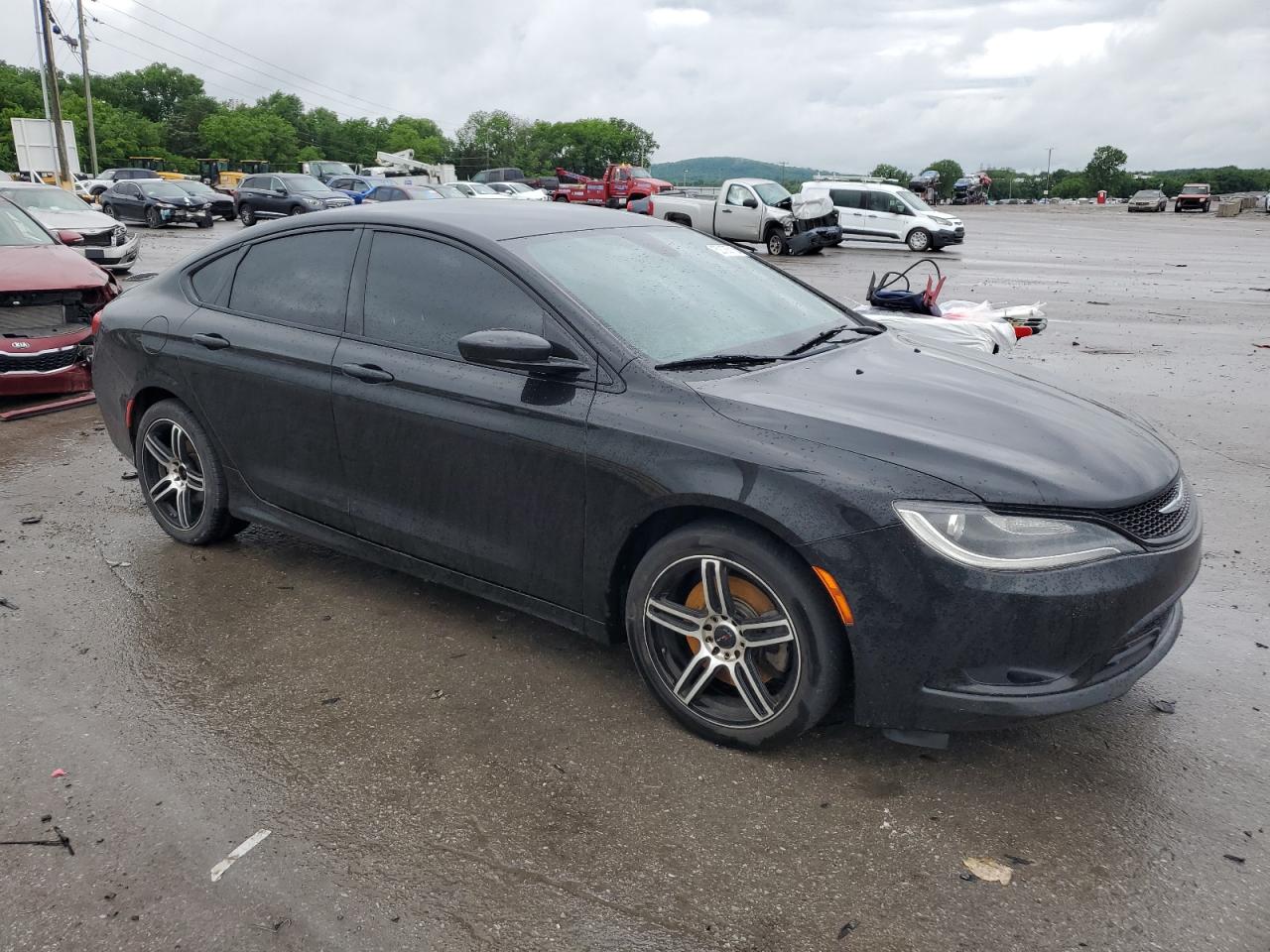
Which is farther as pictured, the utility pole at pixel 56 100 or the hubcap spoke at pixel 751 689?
the utility pole at pixel 56 100

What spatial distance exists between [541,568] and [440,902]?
4.16 feet

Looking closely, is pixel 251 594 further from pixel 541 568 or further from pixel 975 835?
pixel 975 835

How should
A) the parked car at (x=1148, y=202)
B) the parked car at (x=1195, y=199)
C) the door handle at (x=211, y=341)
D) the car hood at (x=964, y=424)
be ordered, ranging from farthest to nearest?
the parked car at (x=1148, y=202), the parked car at (x=1195, y=199), the door handle at (x=211, y=341), the car hood at (x=964, y=424)

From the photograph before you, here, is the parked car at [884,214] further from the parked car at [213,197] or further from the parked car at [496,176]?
the parked car at [496,176]

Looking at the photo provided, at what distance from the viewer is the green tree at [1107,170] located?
4951 inches

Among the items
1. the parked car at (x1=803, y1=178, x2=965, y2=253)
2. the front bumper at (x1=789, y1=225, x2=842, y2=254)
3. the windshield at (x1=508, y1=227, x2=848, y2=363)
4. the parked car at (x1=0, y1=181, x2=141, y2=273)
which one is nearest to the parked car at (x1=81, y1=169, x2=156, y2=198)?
the parked car at (x1=0, y1=181, x2=141, y2=273)

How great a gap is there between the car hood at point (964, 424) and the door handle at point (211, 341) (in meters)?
2.36

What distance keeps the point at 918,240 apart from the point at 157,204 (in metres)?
22.5

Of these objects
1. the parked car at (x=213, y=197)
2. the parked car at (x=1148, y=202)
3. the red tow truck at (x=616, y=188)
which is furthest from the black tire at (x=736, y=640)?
the parked car at (x=1148, y=202)

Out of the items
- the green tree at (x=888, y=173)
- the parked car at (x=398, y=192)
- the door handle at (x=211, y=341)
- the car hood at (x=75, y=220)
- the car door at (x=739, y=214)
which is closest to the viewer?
the door handle at (x=211, y=341)

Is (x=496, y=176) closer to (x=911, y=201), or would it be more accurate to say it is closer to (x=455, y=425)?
(x=911, y=201)

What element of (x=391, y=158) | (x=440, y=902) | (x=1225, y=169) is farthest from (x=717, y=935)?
(x=1225, y=169)

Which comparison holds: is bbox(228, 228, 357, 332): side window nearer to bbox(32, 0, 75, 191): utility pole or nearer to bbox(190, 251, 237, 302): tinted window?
bbox(190, 251, 237, 302): tinted window

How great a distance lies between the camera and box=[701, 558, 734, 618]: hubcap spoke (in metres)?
3.21
